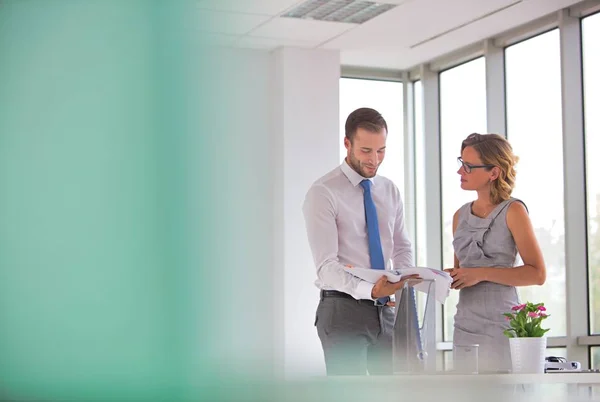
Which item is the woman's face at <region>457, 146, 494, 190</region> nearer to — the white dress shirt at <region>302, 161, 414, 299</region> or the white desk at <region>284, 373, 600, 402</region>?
the white dress shirt at <region>302, 161, 414, 299</region>

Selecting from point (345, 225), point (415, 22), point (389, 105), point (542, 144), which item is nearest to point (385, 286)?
point (345, 225)

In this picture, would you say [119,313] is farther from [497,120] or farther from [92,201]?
[497,120]

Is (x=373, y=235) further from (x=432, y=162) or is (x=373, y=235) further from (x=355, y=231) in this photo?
(x=432, y=162)

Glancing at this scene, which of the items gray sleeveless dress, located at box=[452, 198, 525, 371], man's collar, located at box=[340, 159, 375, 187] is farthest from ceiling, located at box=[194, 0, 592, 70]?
gray sleeveless dress, located at box=[452, 198, 525, 371]

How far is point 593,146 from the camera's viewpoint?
211 inches

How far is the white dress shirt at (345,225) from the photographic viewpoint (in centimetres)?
235

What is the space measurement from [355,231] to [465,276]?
317 mm

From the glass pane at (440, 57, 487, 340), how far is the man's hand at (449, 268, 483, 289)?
13.2 feet

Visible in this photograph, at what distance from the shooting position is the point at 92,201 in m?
0.49

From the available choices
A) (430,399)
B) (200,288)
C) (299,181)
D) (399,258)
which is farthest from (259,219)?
(299,181)

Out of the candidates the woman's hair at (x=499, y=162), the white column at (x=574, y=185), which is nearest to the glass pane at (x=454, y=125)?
the white column at (x=574, y=185)

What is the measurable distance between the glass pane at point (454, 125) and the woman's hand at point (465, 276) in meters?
4.02

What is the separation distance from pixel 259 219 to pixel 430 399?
21 cm

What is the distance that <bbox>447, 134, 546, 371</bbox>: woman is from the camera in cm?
242
